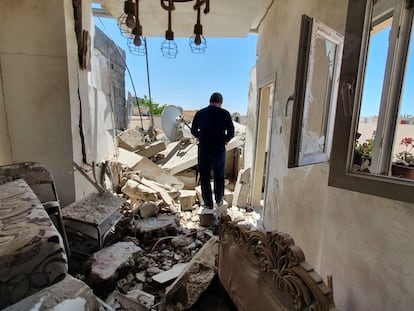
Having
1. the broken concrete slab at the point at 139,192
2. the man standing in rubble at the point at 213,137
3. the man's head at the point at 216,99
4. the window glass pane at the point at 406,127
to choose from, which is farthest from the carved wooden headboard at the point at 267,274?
the broken concrete slab at the point at 139,192

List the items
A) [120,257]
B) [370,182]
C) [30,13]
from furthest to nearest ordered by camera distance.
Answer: [30,13]
[120,257]
[370,182]

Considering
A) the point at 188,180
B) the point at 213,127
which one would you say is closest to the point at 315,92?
the point at 213,127

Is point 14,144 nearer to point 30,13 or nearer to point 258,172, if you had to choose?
point 30,13

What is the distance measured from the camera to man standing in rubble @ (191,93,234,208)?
2.68 metres

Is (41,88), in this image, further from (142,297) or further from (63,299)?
(142,297)

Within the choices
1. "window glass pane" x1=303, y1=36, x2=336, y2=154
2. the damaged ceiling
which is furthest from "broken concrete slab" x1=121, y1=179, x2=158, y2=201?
the damaged ceiling

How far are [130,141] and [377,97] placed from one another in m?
4.68

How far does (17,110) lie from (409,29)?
2.88 metres

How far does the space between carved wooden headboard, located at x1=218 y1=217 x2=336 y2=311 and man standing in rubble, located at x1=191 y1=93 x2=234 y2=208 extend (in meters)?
1.47

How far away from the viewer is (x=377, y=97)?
101 centimetres

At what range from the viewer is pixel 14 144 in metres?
2.08

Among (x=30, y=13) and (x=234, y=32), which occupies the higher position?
(x=234, y=32)

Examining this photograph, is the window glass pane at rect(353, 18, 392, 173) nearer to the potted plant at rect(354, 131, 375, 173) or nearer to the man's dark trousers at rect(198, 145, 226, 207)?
the potted plant at rect(354, 131, 375, 173)

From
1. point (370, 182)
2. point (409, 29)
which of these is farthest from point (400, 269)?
point (409, 29)
